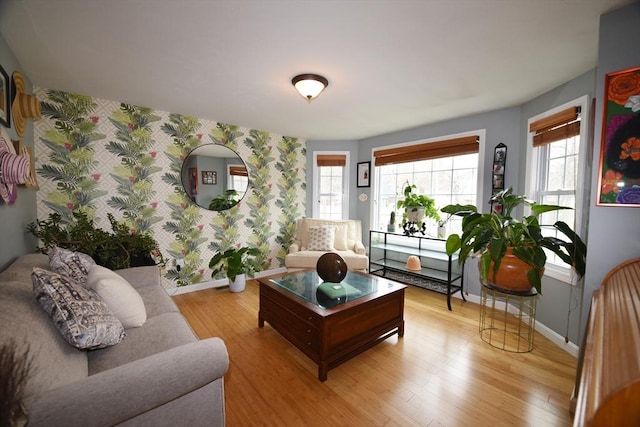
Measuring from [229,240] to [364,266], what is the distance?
2.00 meters

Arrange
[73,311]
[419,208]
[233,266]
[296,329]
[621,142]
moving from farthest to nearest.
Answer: [419,208] → [233,266] → [296,329] → [621,142] → [73,311]

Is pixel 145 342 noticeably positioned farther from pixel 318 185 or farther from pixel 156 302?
pixel 318 185

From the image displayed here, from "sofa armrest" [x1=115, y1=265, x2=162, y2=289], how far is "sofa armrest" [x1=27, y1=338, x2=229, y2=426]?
4.75 feet

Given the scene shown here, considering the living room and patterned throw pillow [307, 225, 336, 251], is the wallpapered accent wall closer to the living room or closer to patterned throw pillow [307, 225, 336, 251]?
the living room

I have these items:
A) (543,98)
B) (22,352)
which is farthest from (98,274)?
(543,98)

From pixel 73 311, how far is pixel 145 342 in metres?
0.40

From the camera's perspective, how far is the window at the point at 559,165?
2.12 meters

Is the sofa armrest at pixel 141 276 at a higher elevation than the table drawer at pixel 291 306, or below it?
higher

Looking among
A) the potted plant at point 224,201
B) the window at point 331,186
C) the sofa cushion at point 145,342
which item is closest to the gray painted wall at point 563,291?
the window at point 331,186

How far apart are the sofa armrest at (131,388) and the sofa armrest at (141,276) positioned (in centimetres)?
145

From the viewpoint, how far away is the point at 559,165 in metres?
2.44

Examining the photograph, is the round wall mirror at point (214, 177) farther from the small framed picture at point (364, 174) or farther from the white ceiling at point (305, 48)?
the small framed picture at point (364, 174)

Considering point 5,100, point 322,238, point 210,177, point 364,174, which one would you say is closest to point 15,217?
point 5,100

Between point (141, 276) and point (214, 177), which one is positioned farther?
point (214, 177)
